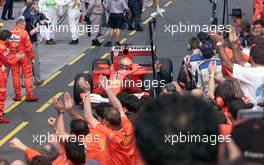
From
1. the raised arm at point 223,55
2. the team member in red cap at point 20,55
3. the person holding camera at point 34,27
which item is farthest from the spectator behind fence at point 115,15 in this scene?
the raised arm at point 223,55

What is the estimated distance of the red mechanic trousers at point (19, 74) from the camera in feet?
48.9

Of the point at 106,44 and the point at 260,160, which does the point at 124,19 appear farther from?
the point at 260,160

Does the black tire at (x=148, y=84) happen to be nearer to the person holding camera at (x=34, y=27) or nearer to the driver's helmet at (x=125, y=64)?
the driver's helmet at (x=125, y=64)

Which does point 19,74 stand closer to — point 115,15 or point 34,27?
point 34,27

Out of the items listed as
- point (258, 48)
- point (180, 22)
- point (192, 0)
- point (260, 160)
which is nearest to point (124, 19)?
point (180, 22)

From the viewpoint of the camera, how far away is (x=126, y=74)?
46.0ft

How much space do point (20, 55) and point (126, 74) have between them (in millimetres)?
2232

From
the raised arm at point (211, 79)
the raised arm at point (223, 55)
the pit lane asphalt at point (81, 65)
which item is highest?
the raised arm at point (223, 55)

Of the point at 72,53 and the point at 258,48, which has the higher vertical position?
the point at 258,48

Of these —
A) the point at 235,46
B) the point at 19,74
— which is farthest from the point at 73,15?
the point at 235,46

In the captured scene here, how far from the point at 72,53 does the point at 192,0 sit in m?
8.39

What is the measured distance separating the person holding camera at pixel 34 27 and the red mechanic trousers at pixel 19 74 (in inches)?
50.9

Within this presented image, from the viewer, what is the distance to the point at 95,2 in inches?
805

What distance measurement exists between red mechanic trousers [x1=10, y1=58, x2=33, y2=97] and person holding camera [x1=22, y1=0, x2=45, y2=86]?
1.29 metres
